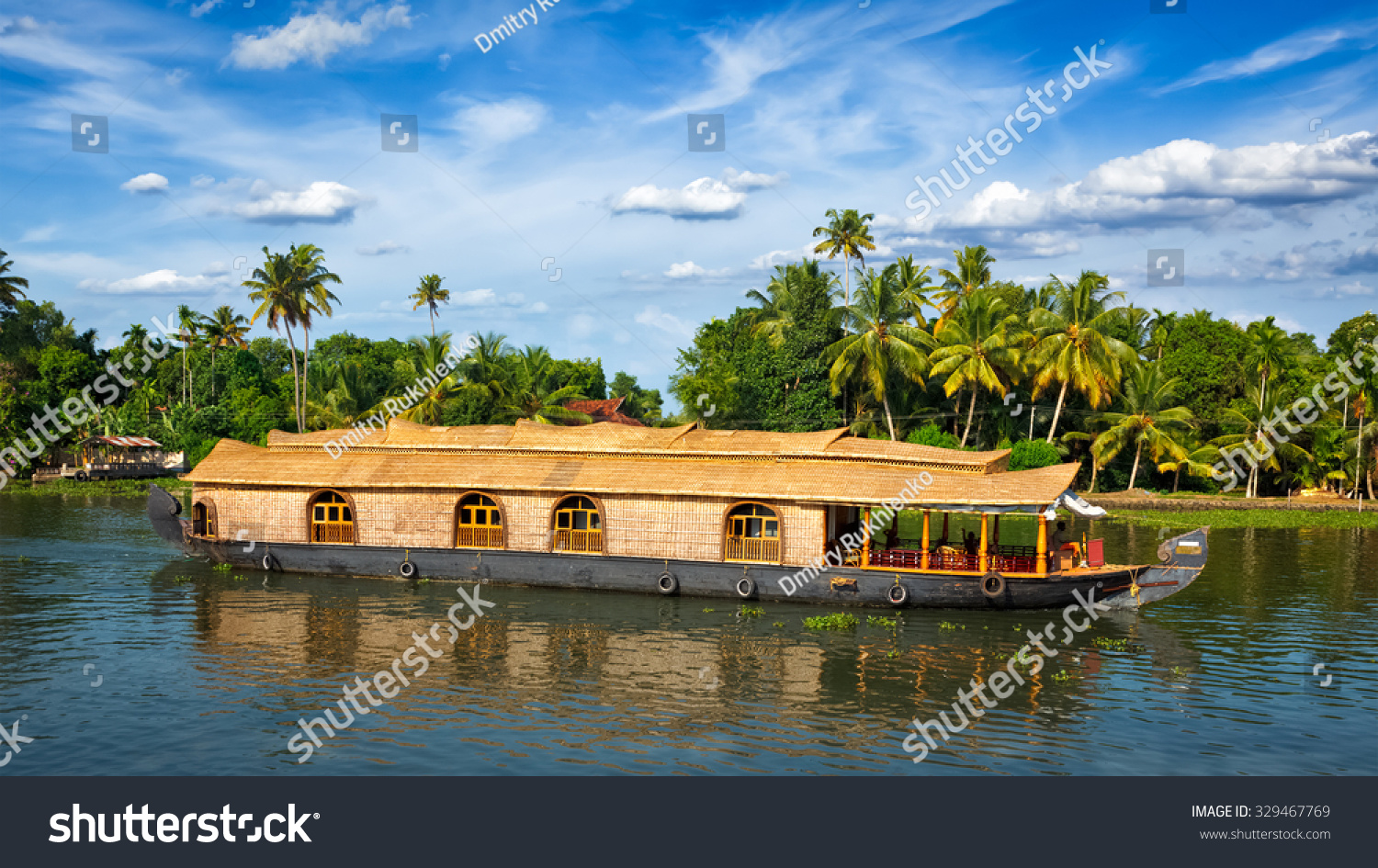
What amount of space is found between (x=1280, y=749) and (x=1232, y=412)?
35735 millimetres

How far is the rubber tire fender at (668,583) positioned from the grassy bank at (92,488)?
2999 centimetres

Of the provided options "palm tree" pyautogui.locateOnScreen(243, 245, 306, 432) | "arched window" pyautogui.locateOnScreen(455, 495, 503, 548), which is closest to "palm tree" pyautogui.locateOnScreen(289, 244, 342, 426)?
"palm tree" pyautogui.locateOnScreen(243, 245, 306, 432)

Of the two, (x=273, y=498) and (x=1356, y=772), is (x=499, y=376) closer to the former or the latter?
(x=273, y=498)

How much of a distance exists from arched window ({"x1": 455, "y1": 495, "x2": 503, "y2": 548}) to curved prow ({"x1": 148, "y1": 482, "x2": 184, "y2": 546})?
25.4 feet

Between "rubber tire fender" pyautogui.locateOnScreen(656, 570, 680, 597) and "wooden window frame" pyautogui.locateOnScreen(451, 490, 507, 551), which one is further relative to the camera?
"wooden window frame" pyautogui.locateOnScreen(451, 490, 507, 551)

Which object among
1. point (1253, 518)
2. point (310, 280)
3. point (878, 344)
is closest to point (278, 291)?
point (310, 280)

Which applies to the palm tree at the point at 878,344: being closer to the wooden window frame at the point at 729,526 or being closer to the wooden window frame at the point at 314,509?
the wooden window frame at the point at 729,526

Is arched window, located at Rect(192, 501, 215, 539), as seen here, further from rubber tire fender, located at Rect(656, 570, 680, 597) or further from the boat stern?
rubber tire fender, located at Rect(656, 570, 680, 597)

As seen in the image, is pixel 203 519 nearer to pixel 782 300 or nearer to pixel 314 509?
pixel 314 509

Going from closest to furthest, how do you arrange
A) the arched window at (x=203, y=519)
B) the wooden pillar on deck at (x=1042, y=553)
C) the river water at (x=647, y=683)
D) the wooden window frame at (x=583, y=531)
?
the river water at (x=647, y=683)
the wooden pillar on deck at (x=1042, y=553)
the wooden window frame at (x=583, y=531)
the arched window at (x=203, y=519)

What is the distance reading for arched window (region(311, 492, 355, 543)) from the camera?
73.3 ft

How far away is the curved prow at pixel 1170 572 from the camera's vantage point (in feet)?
60.2

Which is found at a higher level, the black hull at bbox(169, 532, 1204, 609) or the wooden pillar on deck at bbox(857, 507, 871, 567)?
the wooden pillar on deck at bbox(857, 507, 871, 567)

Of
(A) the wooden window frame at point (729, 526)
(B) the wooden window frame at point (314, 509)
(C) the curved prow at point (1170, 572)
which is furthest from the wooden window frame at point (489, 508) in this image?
(C) the curved prow at point (1170, 572)
